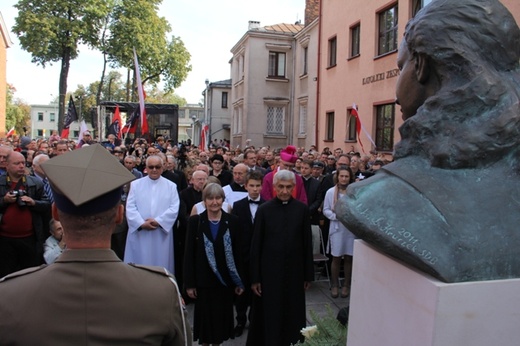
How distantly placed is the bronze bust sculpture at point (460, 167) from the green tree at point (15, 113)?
6000 cm

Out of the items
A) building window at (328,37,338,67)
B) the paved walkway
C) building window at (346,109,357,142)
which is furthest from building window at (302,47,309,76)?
the paved walkway

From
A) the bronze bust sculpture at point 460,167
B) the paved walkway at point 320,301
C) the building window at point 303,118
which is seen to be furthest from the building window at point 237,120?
the bronze bust sculpture at point 460,167

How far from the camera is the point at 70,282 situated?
1563mm

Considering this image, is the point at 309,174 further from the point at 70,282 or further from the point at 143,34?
the point at 143,34

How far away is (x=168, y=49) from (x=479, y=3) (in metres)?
38.9

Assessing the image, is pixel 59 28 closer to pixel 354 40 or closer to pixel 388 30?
pixel 354 40

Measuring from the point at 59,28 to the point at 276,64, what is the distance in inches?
561

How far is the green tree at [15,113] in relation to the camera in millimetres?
64656

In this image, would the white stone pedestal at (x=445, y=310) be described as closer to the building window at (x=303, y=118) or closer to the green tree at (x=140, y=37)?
the building window at (x=303, y=118)

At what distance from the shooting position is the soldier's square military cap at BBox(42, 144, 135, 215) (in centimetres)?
160

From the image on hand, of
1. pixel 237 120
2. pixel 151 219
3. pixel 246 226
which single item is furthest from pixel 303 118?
pixel 246 226

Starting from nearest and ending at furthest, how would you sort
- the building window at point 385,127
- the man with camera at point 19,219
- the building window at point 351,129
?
the man with camera at point 19,219, the building window at point 385,127, the building window at point 351,129

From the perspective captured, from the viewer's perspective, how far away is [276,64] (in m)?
28.5

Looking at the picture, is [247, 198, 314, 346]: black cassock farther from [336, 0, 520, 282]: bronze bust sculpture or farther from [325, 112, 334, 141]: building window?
[325, 112, 334, 141]: building window
